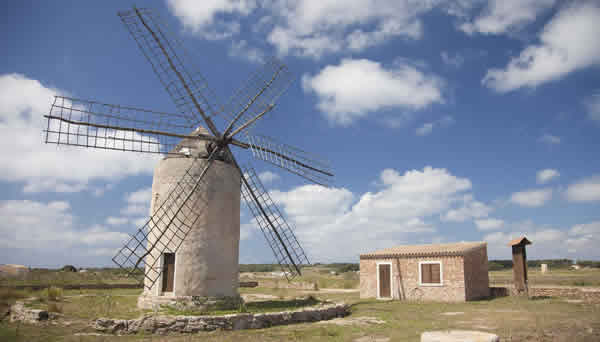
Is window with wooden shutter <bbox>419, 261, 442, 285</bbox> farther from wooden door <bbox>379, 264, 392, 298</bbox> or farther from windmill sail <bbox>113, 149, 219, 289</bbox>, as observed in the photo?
windmill sail <bbox>113, 149, 219, 289</bbox>

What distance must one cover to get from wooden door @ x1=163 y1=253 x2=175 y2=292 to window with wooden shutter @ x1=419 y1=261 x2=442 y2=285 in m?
12.4

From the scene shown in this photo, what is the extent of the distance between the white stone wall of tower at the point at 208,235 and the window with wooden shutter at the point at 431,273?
10186 millimetres

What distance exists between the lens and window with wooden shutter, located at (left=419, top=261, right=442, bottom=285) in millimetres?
18938

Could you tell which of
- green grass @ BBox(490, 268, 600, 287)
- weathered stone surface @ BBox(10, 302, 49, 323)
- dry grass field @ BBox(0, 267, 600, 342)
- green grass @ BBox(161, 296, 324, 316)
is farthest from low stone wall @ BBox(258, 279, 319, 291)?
weathered stone surface @ BBox(10, 302, 49, 323)

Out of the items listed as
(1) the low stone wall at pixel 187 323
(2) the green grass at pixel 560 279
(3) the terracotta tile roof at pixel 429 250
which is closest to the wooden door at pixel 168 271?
(1) the low stone wall at pixel 187 323

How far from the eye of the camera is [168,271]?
12906 mm

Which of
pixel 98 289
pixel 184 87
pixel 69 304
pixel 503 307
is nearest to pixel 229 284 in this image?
pixel 69 304

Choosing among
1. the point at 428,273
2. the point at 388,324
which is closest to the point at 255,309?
the point at 388,324

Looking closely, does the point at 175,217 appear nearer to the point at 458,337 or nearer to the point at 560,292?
the point at 458,337

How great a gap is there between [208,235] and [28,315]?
544 cm

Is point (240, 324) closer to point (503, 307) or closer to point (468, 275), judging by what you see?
point (503, 307)

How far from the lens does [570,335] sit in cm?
930

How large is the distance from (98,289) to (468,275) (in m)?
21.5

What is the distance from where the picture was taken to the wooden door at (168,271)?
12781 millimetres
